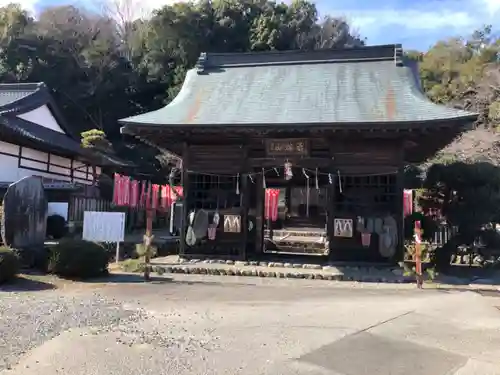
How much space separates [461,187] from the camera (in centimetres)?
1295

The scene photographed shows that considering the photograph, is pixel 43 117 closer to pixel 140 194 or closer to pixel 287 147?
pixel 140 194

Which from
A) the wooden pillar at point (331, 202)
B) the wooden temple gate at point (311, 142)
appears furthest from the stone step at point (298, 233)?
the wooden pillar at point (331, 202)

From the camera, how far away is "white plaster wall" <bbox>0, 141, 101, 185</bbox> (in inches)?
708

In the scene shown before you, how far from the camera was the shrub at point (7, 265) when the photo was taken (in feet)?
28.9

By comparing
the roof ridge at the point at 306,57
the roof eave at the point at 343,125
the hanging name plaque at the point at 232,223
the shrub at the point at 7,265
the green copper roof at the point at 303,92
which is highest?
the roof ridge at the point at 306,57

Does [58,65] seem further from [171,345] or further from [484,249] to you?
[171,345]

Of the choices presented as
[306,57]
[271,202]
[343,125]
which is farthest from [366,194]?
[306,57]

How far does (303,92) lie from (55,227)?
33.7 feet

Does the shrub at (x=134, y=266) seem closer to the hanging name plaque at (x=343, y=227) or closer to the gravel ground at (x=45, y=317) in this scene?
the gravel ground at (x=45, y=317)

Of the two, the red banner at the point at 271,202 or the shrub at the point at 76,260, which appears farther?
the red banner at the point at 271,202

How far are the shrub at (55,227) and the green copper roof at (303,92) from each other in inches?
248

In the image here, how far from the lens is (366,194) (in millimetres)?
13172

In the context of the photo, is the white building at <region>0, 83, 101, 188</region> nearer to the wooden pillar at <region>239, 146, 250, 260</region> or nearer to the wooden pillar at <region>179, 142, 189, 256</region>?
the wooden pillar at <region>179, 142, 189, 256</region>

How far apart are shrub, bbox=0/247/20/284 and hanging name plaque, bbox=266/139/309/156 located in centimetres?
711
